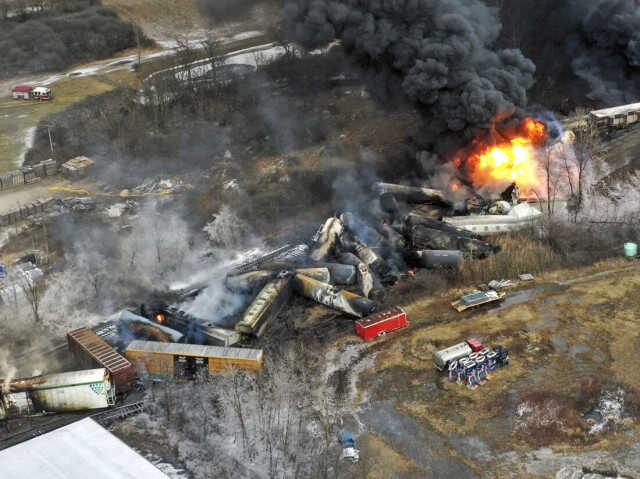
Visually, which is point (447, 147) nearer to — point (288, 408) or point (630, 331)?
point (630, 331)

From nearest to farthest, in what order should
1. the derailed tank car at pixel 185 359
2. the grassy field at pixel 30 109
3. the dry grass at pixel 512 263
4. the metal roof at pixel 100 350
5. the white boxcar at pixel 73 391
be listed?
the white boxcar at pixel 73 391 < the metal roof at pixel 100 350 < the derailed tank car at pixel 185 359 < the dry grass at pixel 512 263 < the grassy field at pixel 30 109

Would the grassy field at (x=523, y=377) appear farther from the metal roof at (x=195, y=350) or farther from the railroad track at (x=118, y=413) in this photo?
the railroad track at (x=118, y=413)

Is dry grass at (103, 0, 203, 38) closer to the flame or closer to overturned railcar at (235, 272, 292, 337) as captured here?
the flame

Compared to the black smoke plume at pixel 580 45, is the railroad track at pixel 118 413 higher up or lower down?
lower down

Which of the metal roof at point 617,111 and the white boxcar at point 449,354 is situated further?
the metal roof at point 617,111

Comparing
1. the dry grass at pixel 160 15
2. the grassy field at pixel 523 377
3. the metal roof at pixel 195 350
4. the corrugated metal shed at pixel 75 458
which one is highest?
the dry grass at pixel 160 15

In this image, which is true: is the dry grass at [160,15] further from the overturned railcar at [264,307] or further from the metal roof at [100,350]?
the metal roof at [100,350]

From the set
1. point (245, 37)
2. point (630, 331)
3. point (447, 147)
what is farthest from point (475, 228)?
point (245, 37)

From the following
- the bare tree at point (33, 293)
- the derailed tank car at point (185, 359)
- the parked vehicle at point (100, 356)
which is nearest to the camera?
the parked vehicle at point (100, 356)

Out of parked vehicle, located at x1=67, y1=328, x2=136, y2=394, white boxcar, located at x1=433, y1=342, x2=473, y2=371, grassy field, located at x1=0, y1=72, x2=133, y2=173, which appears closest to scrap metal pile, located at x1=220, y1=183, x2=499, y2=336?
white boxcar, located at x1=433, y1=342, x2=473, y2=371

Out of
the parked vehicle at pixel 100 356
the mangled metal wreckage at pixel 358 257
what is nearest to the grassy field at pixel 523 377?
the mangled metal wreckage at pixel 358 257
